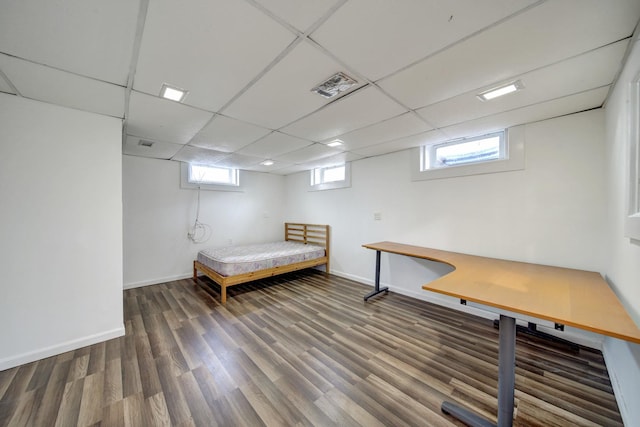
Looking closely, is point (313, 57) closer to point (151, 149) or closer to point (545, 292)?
point (545, 292)

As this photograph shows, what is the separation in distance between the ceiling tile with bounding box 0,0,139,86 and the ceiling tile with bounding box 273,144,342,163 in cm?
222

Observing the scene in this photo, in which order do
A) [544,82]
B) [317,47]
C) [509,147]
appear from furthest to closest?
[509,147], [544,82], [317,47]

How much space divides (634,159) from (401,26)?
5.11 feet

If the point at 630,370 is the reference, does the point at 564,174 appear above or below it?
above

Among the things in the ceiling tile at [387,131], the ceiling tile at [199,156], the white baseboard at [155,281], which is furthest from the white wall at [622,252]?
the white baseboard at [155,281]

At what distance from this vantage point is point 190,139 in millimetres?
2947

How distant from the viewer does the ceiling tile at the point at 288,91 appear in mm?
1396

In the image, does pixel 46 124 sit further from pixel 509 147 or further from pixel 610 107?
pixel 610 107

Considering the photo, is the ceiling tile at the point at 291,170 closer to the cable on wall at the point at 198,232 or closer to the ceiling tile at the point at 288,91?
the cable on wall at the point at 198,232

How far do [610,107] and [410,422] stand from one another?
112 inches

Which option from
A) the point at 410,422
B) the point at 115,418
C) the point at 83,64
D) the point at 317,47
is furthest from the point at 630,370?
the point at 83,64

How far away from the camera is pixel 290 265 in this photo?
13.1ft

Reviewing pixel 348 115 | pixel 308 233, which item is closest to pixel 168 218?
pixel 308 233

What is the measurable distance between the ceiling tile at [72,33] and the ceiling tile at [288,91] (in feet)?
2.44
